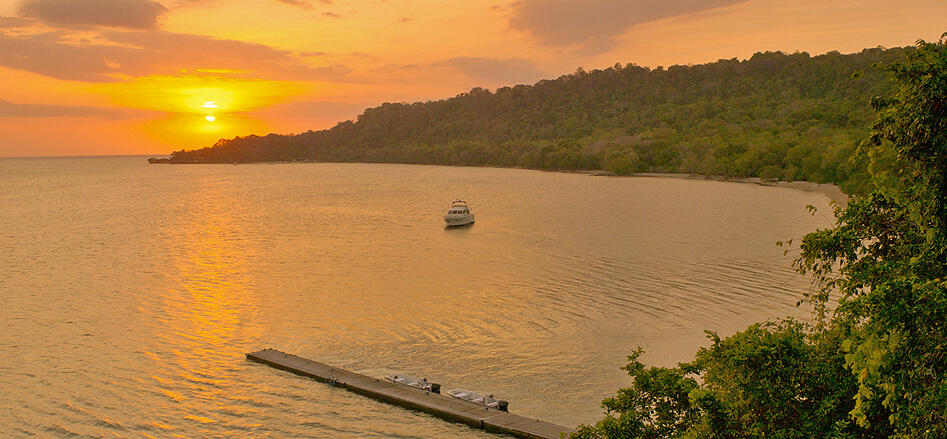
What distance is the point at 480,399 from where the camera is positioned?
30.7 m

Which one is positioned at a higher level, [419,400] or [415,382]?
[415,382]

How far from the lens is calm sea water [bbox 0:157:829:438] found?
3203 cm

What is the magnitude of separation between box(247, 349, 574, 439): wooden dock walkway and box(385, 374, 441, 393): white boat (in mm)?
248

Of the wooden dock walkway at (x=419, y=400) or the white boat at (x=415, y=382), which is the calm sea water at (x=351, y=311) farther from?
the white boat at (x=415, y=382)

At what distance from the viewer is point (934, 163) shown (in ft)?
41.1

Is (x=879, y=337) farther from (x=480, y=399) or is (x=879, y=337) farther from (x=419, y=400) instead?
(x=419, y=400)

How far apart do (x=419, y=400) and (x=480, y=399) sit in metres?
2.85

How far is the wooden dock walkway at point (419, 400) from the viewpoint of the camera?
28125 millimetres

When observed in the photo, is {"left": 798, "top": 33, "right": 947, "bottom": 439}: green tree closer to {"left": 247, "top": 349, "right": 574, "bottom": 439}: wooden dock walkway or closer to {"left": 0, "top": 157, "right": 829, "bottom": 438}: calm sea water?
{"left": 247, "top": 349, "right": 574, "bottom": 439}: wooden dock walkway

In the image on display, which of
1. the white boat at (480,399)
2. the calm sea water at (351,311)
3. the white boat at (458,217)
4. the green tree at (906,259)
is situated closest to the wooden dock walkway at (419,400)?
the white boat at (480,399)

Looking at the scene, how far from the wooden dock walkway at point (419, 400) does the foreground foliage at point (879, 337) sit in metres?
12.1

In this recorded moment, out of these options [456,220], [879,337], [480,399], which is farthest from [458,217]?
[879,337]

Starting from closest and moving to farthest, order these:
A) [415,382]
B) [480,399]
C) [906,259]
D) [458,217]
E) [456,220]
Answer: [906,259] < [480,399] < [415,382] < [456,220] < [458,217]

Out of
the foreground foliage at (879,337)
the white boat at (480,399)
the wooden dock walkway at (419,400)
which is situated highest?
the foreground foliage at (879,337)
